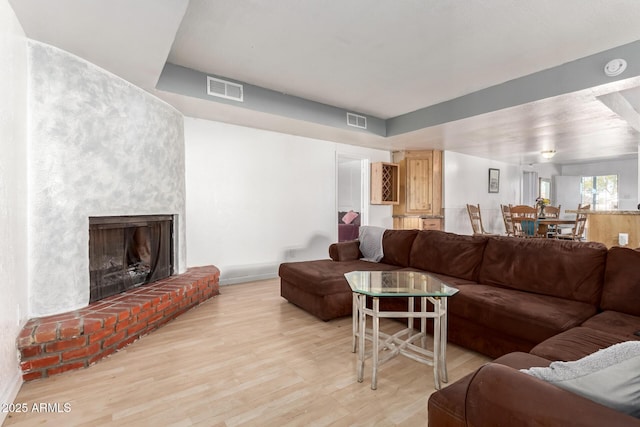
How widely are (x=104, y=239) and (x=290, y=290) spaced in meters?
1.80

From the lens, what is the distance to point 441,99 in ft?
13.7

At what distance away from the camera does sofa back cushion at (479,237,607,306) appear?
217cm

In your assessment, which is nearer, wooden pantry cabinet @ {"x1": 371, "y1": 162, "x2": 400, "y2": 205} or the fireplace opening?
the fireplace opening

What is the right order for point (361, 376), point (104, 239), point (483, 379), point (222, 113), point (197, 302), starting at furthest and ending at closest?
1. point (222, 113)
2. point (197, 302)
3. point (104, 239)
4. point (361, 376)
5. point (483, 379)

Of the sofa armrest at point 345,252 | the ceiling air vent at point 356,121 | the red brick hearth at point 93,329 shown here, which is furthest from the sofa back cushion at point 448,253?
the red brick hearth at point 93,329

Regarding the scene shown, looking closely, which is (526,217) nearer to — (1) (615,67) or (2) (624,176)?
(1) (615,67)

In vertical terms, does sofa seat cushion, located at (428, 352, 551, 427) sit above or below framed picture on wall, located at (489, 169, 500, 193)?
below

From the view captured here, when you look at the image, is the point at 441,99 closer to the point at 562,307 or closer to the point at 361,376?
the point at 562,307

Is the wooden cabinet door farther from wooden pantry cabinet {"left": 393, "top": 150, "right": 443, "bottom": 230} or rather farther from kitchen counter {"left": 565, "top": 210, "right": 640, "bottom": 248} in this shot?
kitchen counter {"left": 565, "top": 210, "right": 640, "bottom": 248}

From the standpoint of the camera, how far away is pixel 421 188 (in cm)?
620

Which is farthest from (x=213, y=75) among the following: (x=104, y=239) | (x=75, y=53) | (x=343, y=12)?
(x=104, y=239)

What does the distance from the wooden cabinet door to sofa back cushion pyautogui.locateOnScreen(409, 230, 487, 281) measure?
295 cm

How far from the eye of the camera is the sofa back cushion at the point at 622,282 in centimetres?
196

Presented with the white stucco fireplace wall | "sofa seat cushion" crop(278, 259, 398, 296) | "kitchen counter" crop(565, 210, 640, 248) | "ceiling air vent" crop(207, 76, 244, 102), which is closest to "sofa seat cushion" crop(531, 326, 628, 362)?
"sofa seat cushion" crop(278, 259, 398, 296)
